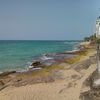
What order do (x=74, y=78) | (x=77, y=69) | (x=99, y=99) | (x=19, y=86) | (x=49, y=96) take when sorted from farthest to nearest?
(x=77, y=69)
(x=74, y=78)
(x=19, y=86)
(x=49, y=96)
(x=99, y=99)

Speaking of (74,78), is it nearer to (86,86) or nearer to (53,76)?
(53,76)

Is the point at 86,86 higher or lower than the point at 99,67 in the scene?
lower

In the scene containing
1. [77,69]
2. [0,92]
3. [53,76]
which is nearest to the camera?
[0,92]

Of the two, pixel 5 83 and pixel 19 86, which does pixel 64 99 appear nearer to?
pixel 19 86

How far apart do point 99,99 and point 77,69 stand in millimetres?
9131

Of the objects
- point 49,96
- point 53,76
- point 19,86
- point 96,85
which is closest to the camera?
point 96,85

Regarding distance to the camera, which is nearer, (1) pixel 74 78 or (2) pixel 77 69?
(1) pixel 74 78

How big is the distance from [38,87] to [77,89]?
2322 millimetres

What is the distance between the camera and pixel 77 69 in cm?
1906

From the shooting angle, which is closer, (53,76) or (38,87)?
(38,87)

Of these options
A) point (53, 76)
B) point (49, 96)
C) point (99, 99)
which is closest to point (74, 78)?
point (53, 76)

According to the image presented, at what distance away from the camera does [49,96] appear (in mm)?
12289

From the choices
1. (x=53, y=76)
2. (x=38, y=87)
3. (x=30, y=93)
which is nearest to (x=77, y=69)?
(x=53, y=76)

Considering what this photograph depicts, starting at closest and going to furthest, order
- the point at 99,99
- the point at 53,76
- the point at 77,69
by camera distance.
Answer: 1. the point at 99,99
2. the point at 53,76
3. the point at 77,69
